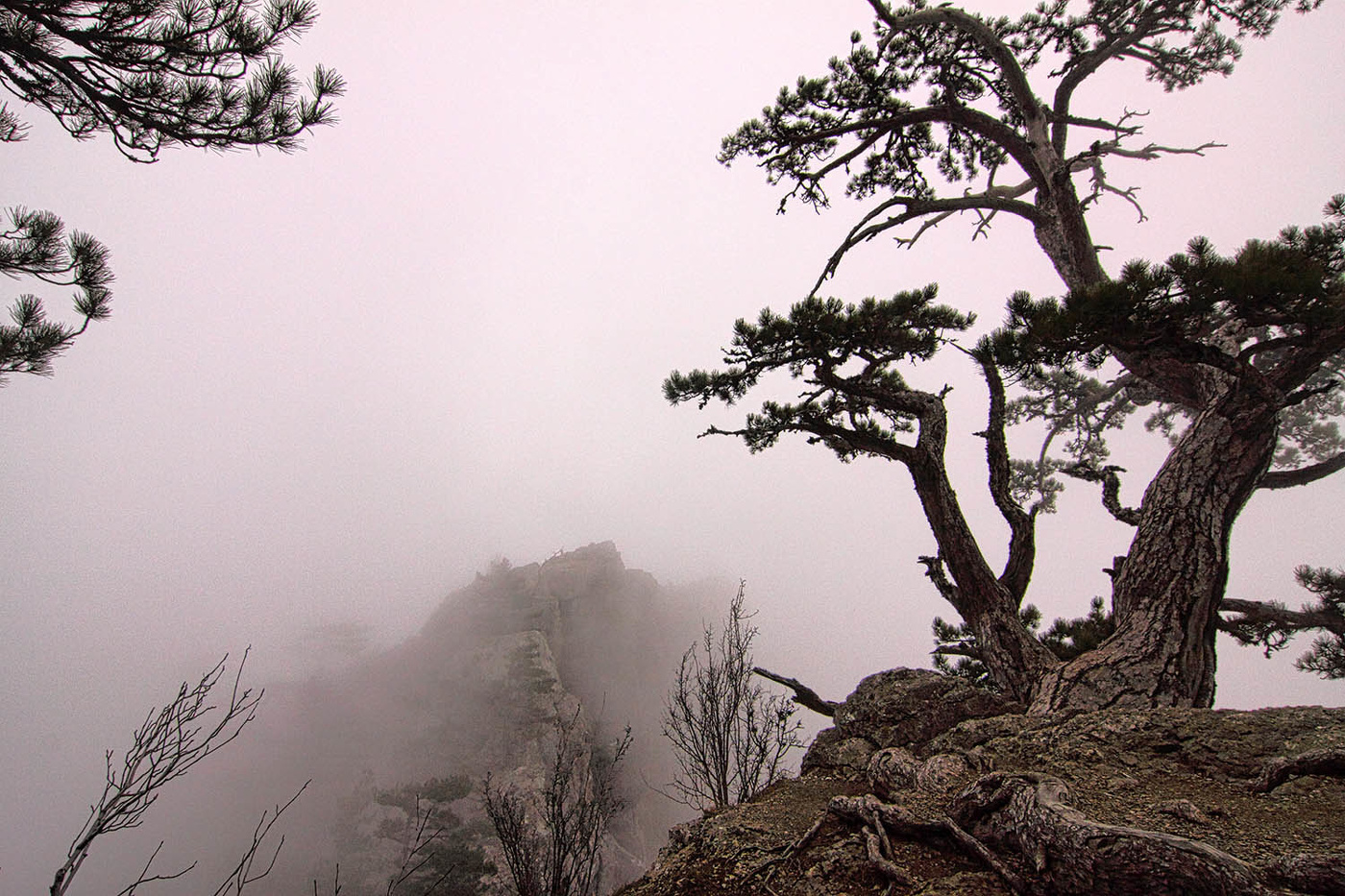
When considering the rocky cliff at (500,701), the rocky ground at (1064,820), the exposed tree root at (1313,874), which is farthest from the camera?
the rocky cliff at (500,701)

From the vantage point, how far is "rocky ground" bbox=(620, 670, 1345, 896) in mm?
1393

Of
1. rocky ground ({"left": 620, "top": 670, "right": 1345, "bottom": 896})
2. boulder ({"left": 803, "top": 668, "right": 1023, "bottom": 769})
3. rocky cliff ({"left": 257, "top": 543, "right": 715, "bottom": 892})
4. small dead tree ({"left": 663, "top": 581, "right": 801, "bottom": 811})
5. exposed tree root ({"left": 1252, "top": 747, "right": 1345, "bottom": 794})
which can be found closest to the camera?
rocky ground ({"left": 620, "top": 670, "right": 1345, "bottom": 896})

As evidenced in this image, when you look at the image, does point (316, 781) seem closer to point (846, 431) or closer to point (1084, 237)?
point (846, 431)

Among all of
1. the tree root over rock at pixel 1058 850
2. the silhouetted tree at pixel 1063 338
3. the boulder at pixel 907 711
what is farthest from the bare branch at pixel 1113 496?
the tree root over rock at pixel 1058 850

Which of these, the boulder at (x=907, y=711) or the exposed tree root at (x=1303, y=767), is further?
the boulder at (x=907, y=711)

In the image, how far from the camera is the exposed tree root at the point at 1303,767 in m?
1.85

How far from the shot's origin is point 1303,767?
6.19 ft

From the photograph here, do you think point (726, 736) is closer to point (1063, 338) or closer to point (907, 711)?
point (907, 711)

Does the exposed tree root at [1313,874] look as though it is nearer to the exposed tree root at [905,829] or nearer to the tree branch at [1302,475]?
the exposed tree root at [905,829]

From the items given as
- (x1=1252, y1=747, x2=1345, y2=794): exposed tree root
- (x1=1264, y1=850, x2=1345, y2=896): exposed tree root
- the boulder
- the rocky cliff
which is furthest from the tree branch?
the rocky cliff

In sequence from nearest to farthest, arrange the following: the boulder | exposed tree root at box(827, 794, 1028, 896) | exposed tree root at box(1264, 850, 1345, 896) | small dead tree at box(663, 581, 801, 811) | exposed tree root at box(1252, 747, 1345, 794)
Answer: exposed tree root at box(1264, 850, 1345, 896)
exposed tree root at box(827, 794, 1028, 896)
exposed tree root at box(1252, 747, 1345, 794)
the boulder
small dead tree at box(663, 581, 801, 811)

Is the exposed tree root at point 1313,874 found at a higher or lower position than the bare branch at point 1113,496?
lower

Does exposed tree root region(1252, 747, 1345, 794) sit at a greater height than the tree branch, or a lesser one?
lesser

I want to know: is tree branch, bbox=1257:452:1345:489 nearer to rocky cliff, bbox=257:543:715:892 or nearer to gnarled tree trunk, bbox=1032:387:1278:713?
gnarled tree trunk, bbox=1032:387:1278:713
